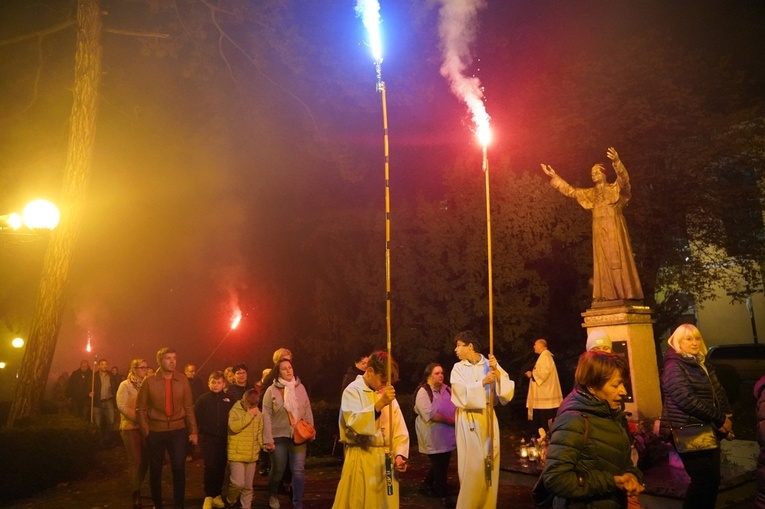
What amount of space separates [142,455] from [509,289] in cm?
1095

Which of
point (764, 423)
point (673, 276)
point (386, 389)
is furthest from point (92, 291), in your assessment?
point (764, 423)

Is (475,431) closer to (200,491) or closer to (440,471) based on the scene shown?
(440,471)

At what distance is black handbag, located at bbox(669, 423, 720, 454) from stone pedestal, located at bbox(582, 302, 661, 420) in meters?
4.35

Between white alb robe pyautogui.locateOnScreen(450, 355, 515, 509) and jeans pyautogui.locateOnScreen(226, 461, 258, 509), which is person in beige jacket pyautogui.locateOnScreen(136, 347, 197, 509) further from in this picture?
white alb robe pyautogui.locateOnScreen(450, 355, 515, 509)

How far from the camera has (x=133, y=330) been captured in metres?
32.1

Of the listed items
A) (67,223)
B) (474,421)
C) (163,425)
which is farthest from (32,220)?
(474,421)

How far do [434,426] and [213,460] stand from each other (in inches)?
124

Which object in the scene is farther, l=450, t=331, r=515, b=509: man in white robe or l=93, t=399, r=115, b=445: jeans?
l=93, t=399, r=115, b=445: jeans

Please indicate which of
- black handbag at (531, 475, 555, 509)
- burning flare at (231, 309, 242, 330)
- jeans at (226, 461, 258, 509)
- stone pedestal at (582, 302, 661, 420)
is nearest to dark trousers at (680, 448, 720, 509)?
black handbag at (531, 475, 555, 509)

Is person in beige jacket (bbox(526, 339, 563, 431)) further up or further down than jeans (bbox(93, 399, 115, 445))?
further up

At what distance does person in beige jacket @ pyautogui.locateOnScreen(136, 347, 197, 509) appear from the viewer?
770 centimetres

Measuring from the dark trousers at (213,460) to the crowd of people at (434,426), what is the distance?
14 millimetres

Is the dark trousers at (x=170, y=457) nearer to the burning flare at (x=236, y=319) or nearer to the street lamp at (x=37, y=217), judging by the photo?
the street lamp at (x=37, y=217)

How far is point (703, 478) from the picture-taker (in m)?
5.23
